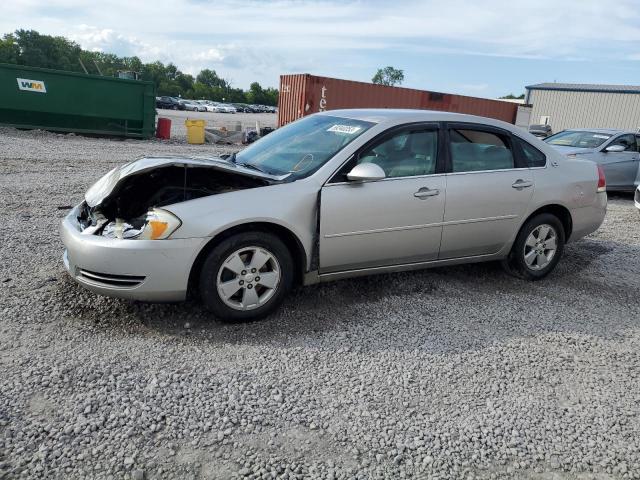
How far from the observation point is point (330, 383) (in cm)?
351

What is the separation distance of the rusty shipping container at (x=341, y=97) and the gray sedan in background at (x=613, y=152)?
29.6 feet

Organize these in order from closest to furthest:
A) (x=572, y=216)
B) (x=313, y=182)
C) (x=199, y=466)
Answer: (x=199, y=466), (x=313, y=182), (x=572, y=216)

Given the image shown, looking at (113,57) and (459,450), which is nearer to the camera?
(459,450)

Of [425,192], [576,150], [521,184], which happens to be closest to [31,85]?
[576,150]

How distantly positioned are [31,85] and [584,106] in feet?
116

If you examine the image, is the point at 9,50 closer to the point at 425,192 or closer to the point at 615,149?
the point at 615,149

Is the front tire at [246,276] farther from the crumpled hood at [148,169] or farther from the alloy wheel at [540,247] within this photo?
the alloy wheel at [540,247]

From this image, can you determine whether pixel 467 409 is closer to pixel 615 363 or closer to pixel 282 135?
pixel 615 363

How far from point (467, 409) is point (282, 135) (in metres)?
3.03

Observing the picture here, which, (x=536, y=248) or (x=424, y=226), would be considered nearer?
(x=424, y=226)

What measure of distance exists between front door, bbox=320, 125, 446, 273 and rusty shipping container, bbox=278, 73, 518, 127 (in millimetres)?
14353

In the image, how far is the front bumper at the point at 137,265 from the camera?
3822 mm

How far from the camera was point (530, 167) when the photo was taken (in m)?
5.44

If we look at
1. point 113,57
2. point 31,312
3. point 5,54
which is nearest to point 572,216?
point 31,312
